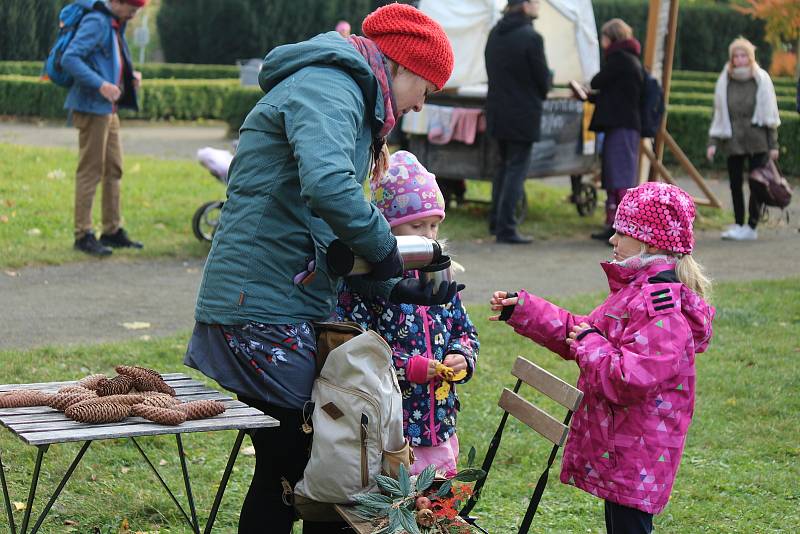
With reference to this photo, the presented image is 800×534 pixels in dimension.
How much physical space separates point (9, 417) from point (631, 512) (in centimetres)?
184

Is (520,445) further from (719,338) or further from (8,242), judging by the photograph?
(8,242)

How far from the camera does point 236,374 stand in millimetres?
3176

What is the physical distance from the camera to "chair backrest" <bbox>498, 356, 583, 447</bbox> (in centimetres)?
350

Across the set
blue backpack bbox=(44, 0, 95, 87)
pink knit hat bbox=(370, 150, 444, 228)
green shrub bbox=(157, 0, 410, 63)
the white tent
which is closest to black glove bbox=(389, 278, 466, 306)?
pink knit hat bbox=(370, 150, 444, 228)

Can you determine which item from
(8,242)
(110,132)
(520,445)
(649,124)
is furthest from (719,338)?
(8,242)

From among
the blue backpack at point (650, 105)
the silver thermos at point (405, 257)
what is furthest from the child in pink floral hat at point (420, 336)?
the blue backpack at point (650, 105)

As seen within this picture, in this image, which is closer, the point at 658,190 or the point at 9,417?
the point at 9,417

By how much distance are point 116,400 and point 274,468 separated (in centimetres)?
50

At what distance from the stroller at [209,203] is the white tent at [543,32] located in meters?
4.03

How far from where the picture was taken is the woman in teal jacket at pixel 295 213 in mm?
2971

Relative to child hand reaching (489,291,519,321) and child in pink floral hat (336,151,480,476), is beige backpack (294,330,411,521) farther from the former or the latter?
child hand reaching (489,291,519,321)

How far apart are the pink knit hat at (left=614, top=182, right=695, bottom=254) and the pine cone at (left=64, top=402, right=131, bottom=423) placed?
1.62 m

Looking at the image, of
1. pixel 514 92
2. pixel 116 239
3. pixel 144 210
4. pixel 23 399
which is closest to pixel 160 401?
pixel 23 399

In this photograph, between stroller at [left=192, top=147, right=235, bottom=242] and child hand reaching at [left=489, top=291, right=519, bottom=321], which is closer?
child hand reaching at [left=489, top=291, right=519, bottom=321]
